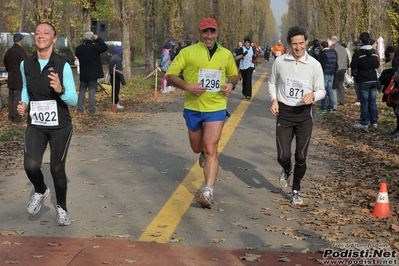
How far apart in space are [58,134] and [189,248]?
1772 mm

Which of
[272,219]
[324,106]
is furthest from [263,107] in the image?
[272,219]

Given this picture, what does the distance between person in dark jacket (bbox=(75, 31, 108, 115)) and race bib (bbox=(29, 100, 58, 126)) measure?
1070 centimetres

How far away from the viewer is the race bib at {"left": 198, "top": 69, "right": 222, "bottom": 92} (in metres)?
8.14

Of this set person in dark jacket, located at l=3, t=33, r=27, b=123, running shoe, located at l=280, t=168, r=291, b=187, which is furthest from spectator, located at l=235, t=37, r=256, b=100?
running shoe, located at l=280, t=168, r=291, b=187

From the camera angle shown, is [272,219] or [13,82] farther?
[13,82]

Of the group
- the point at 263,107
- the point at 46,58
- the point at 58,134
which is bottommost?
the point at 263,107

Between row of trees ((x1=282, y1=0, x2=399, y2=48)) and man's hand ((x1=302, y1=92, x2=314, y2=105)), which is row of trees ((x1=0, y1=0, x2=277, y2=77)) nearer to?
row of trees ((x1=282, y1=0, x2=399, y2=48))

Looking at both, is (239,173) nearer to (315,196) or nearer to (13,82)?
(315,196)

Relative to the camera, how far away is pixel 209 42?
8109 mm

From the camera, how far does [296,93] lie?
327 inches

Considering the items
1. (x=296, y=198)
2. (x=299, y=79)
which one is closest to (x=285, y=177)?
(x=296, y=198)

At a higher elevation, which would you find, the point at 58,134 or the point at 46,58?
the point at 46,58

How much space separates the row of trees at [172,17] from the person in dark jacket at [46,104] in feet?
52.2

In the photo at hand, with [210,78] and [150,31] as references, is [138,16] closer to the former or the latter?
[150,31]
